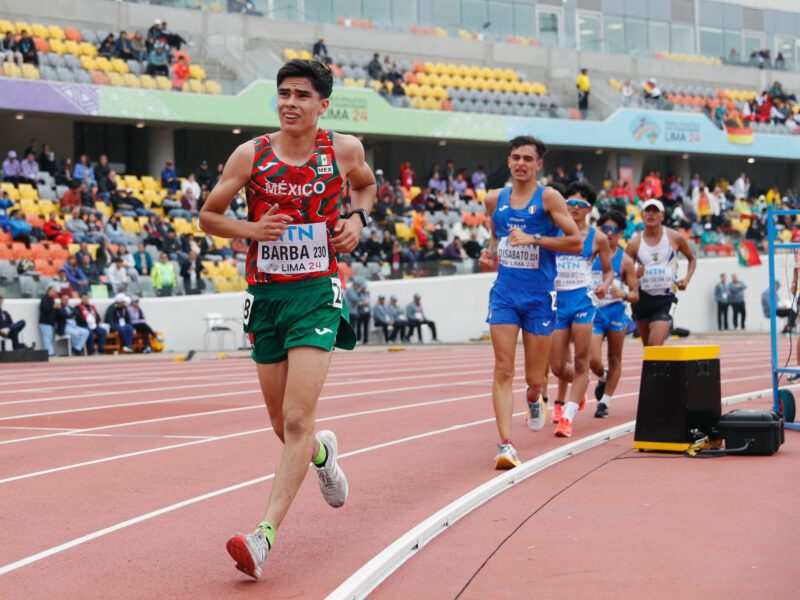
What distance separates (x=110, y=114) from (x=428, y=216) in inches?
367

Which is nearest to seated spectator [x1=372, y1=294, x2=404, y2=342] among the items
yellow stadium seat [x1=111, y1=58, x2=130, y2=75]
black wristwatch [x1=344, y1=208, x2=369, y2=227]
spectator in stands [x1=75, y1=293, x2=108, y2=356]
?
spectator in stands [x1=75, y1=293, x2=108, y2=356]

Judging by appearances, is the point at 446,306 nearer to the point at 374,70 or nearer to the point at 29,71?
the point at 374,70

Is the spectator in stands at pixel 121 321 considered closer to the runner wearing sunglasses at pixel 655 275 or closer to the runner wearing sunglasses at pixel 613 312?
the runner wearing sunglasses at pixel 613 312

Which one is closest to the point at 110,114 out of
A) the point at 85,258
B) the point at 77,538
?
the point at 85,258

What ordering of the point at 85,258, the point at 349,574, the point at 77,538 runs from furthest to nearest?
the point at 85,258 < the point at 77,538 < the point at 349,574

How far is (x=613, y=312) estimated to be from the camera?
13.3m

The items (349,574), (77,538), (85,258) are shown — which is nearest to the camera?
(349,574)

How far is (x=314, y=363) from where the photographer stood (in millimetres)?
6125

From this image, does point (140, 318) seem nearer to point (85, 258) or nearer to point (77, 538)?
point (85, 258)

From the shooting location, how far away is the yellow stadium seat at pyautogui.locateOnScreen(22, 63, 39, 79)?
106 feet

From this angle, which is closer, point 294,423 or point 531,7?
point 294,423

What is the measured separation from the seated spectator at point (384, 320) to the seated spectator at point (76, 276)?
778 centimetres

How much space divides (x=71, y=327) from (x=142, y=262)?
270cm

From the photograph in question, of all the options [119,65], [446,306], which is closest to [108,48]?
[119,65]
